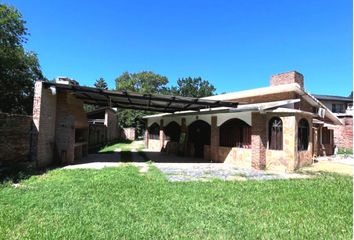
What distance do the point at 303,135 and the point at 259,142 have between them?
222 centimetres

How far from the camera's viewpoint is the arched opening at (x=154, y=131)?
955 inches

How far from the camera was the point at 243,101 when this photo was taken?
16406 millimetres

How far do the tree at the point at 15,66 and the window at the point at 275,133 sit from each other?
2354cm

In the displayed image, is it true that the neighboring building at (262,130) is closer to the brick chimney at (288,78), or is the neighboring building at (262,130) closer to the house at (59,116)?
the brick chimney at (288,78)

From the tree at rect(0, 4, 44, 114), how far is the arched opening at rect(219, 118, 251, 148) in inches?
829

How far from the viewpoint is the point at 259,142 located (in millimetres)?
12383

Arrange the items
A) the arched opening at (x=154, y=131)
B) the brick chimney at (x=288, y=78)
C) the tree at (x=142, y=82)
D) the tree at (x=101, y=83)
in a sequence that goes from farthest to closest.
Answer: the tree at (x=101, y=83) < the tree at (x=142, y=82) < the arched opening at (x=154, y=131) < the brick chimney at (x=288, y=78)

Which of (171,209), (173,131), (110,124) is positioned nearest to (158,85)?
(110,124)

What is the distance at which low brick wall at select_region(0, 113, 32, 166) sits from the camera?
28.5 feet

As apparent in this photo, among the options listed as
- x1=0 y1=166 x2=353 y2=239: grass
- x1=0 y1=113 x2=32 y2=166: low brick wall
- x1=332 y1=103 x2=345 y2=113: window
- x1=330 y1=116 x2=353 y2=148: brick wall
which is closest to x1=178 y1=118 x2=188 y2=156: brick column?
x1=0 y1=166 x2=353 y2=239: grass

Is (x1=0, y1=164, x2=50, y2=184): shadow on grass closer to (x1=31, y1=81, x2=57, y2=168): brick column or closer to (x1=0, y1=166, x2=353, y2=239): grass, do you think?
(x1=0, y1=166, x2=353, y2=239): grass

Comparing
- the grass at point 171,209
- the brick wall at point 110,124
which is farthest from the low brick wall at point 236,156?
the brick wall at point 110,124

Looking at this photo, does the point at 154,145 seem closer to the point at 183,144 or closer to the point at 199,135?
the point at 183,144

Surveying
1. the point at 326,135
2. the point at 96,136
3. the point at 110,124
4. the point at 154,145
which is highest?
the point at 110,124
